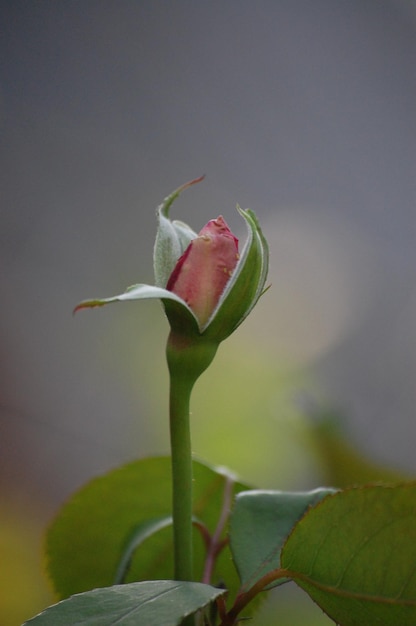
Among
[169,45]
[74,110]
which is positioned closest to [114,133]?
[74,110]

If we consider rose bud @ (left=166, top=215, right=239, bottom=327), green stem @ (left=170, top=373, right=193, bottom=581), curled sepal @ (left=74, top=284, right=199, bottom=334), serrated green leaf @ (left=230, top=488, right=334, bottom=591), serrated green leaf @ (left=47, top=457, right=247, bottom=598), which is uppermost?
rose bud @ (left=166, top=215, right=239, bottom=327)

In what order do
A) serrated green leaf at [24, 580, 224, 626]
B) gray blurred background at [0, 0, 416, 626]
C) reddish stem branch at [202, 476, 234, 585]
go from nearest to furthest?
serrated green leaf at [24, 580, 224, 626] → reddish stem branch at [202, 476, 234, 585] → gray blurred background at [0, 0, 416, 626]

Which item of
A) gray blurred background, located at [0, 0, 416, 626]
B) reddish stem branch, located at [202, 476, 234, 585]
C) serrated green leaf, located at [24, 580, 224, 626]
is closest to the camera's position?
serrated green leaf, located at [24, 580, 224, 626]

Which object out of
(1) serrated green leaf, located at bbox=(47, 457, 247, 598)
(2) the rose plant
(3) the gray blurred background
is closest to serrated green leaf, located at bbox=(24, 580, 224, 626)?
(2) the rose plant

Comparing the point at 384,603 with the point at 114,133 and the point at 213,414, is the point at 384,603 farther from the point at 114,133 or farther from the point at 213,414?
the point at 114,133

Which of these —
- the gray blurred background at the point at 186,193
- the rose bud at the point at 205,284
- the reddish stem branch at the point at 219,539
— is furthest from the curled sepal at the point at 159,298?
the gray blurred background at the point at 186,193

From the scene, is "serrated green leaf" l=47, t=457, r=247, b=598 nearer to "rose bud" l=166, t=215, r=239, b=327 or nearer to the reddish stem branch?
the reddish stem branch

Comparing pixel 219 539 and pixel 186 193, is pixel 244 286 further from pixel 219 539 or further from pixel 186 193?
pixel 186 193
